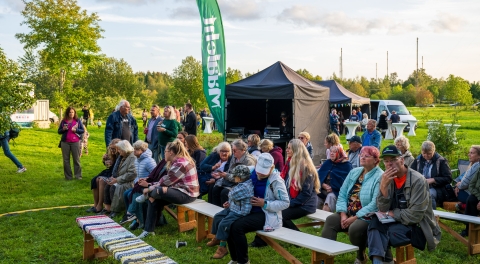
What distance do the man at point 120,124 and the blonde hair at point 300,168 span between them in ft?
14.4

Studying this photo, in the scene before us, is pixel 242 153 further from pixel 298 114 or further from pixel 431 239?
pixel 298 114

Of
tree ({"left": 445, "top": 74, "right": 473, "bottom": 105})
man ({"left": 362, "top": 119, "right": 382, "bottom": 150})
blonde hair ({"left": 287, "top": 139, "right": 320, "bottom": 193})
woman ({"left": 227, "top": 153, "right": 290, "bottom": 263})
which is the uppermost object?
tree ({"left": 445, "top": 74, "right": 473, "bottom": 105})

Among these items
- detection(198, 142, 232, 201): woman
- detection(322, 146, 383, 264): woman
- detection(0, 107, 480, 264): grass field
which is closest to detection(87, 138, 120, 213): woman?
detection(0, 107, 480, 264): grass field

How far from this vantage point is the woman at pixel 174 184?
5863mm

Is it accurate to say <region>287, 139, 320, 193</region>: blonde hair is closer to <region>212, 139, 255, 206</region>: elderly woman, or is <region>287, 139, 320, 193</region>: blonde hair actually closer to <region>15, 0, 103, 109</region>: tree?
<region>212, 139, 255, 206</region>: elderly woman

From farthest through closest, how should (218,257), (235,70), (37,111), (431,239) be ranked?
(235,70)
(37,111)
(218,257)
(431,239)

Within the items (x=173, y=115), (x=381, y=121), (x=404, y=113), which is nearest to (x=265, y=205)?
(x=173, y=115)

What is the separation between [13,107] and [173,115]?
2.97m

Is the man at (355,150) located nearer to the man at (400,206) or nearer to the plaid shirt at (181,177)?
the plaid shirt at (181,177)

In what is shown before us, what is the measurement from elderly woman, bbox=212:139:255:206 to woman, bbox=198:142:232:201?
150 mm

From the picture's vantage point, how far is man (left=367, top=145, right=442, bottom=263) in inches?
162

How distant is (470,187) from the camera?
18.8ft

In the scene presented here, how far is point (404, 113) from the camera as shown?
904 inches

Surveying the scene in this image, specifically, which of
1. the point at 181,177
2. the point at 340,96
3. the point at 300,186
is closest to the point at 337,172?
the point at 300,186
